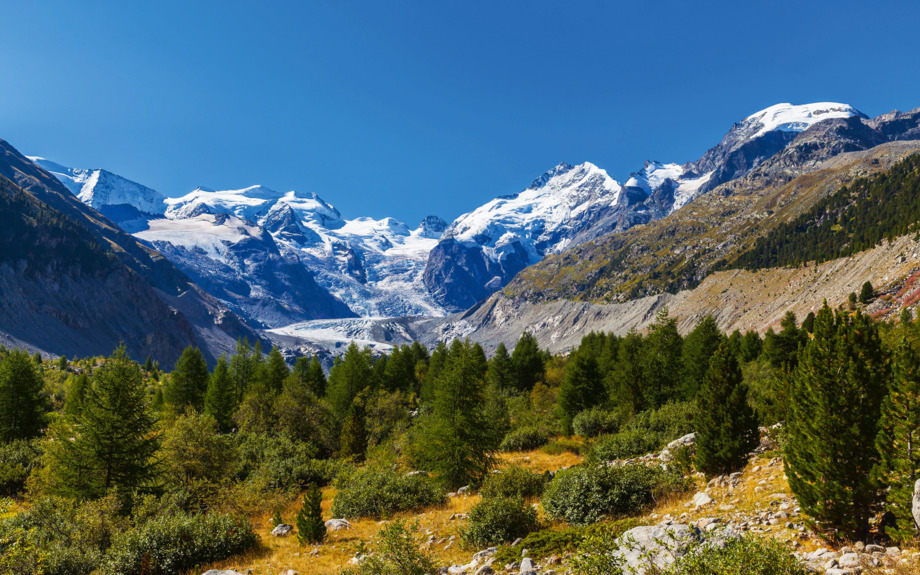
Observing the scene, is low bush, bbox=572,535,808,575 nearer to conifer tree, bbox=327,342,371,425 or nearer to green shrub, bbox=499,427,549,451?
green shrub, bbox=499,427,549,451

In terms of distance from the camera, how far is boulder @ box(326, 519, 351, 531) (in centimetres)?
2212

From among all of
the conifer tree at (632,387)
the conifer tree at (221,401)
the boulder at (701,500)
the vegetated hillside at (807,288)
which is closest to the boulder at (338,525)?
the boulder at (701,500)

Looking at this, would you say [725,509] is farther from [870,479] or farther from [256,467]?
[256,467]

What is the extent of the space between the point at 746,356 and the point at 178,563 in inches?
3226

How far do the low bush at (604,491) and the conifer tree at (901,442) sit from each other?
8.26m

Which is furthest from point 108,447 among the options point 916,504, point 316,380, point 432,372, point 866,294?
point 866,294

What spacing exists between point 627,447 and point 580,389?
73.8ft

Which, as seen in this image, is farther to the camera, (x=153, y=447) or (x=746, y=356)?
(x=746, y=356)

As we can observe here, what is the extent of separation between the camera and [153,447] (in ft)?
95.7

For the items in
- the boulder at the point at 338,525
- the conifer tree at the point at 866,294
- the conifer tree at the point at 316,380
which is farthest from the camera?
the conifer tree at the point at 866,294

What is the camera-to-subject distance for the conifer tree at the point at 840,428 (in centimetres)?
1170

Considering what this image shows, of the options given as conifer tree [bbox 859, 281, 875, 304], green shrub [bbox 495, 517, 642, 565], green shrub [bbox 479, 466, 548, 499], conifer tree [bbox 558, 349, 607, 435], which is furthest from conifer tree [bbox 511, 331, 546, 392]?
conifer tree [bbox 859, 281, 875, 304]

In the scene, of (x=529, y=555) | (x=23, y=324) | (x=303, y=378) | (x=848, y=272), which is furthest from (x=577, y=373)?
(x=23, y=324)

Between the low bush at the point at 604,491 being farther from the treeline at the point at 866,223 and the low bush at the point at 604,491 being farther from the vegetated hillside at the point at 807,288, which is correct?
the treeline at the point at 866,223
